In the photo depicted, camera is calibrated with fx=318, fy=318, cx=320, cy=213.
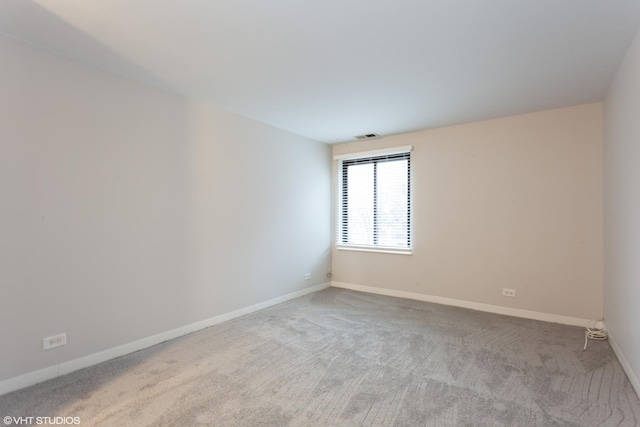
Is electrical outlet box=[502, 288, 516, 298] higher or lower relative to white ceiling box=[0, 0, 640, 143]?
lower

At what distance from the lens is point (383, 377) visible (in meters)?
2.51

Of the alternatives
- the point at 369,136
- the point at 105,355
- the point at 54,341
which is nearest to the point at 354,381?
the point at 105,355

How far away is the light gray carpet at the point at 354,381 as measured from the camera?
6.64 ft

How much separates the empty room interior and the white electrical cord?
3cm

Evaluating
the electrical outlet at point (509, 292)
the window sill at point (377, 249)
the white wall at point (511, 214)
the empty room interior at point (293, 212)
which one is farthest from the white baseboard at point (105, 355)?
the electrical outlet at point (509, 292)

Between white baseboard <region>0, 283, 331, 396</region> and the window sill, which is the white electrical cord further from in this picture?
white baseboard <region>0, 283, 331, 396</region>

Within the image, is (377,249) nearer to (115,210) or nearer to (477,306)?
(477,306)

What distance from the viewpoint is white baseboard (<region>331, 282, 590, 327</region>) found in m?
3.73

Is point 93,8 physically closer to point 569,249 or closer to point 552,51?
point 552,51

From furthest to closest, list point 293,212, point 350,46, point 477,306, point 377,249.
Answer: point 377,249 → point 293,212 → point 477,306 → point 350,46

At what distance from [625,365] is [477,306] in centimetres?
177

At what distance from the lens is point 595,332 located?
3369 millimetres

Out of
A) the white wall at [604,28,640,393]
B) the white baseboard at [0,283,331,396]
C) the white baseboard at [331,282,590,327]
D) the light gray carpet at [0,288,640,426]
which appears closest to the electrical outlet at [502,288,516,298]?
the white baseboard at [331,282,590,327]

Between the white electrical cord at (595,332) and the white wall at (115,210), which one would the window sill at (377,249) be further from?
the white electrical cord at (595,332)
